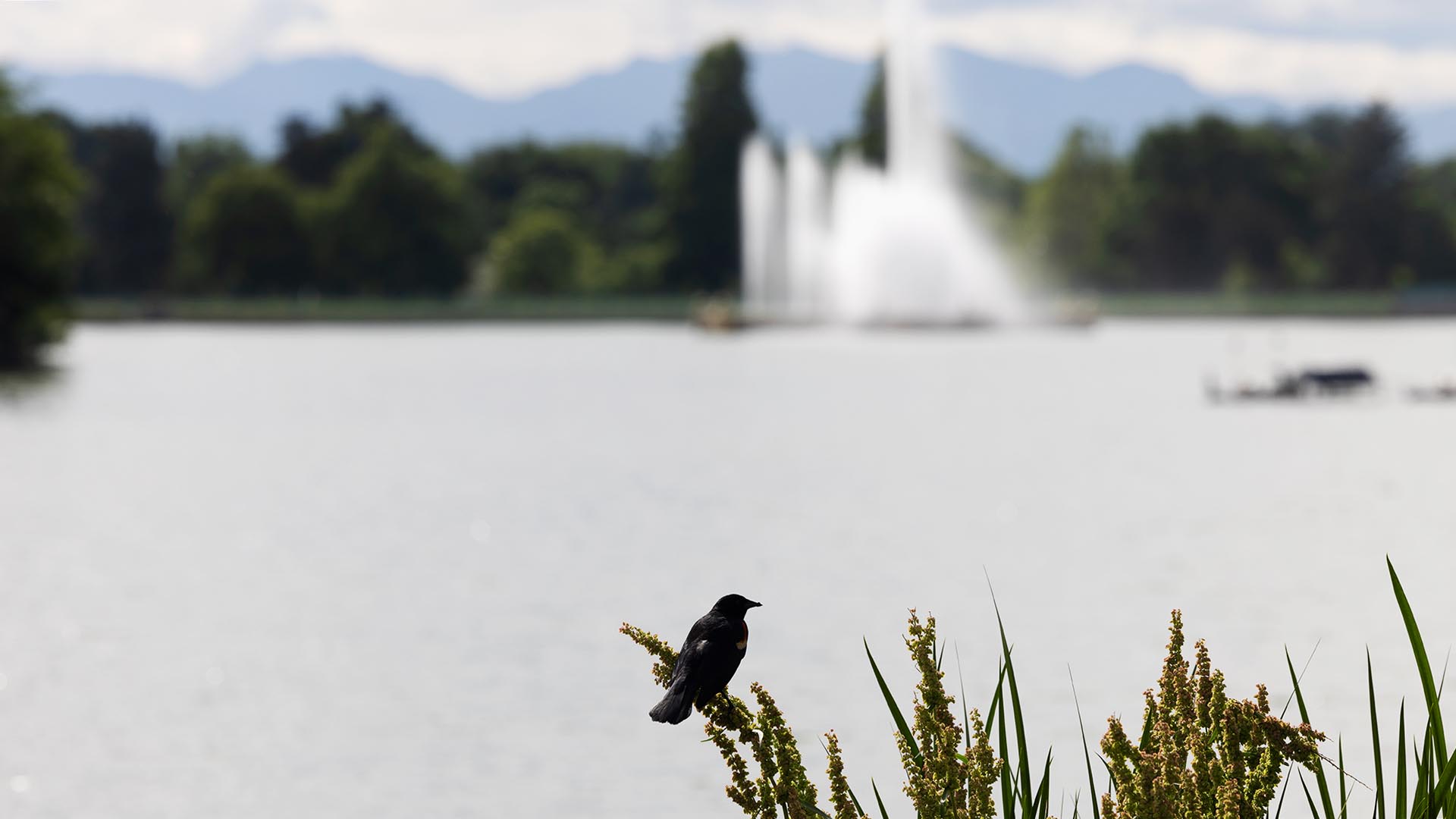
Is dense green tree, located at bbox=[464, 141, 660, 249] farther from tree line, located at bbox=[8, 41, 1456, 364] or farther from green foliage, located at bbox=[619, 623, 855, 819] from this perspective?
green foliage, located at bbox=[619, 623, 855, 819]

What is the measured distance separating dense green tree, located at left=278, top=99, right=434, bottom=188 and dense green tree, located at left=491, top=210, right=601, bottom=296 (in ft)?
59.1

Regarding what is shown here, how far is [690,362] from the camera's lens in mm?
96250

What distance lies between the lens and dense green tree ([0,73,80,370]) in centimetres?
7225

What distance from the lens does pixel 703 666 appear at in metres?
6.28

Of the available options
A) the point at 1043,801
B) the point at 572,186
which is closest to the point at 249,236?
the point at 572,186

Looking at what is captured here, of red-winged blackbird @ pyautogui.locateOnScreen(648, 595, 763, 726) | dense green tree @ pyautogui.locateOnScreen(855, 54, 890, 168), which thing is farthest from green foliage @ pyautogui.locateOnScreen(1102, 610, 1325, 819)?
dense green tree @ pyautogui.locateOnScreen(855, 54, 890, 168)

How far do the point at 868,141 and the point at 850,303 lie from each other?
10494mm

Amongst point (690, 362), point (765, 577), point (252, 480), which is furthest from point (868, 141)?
point (765, 577)

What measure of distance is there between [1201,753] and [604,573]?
20.7 m

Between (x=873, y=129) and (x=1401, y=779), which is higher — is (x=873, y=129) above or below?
above

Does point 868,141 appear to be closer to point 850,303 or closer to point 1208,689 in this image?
point 850,303

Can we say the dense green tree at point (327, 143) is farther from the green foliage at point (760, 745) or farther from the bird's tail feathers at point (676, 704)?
the bird's tail feathers at point (676, 704)

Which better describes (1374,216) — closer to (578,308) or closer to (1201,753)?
(578,308)

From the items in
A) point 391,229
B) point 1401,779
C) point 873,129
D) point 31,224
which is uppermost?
point 873,129
